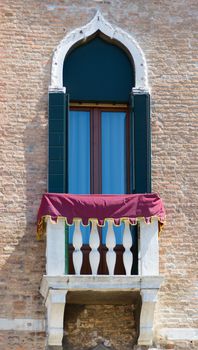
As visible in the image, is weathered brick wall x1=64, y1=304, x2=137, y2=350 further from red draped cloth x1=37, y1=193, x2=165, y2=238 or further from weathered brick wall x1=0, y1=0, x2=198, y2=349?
red draped cloth x1=37, y1=193, x2=165, y2=238

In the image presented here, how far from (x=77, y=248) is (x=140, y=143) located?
1.97m

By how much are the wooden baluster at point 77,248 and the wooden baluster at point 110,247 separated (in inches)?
14.7

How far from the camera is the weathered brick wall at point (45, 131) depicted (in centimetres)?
1620

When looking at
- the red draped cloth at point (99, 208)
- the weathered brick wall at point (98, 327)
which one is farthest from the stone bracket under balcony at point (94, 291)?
the red draped cloth at point (99, 208)

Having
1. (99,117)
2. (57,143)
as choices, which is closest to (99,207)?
(57,143)

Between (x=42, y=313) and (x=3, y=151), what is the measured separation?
242cm

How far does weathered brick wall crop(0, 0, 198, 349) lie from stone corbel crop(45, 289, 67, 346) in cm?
30

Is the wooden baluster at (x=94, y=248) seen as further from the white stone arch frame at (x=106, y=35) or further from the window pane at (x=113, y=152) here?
the white stone arch frame at (x=106, y=35)

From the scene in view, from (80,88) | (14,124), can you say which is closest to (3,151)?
(14,124)

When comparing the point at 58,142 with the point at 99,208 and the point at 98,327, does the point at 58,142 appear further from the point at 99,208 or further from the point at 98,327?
the point at 98,327

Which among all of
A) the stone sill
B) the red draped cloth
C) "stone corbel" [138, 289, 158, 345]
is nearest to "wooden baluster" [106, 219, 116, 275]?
the red draped cloth

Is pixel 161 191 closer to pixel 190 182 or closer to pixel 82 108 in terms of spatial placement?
pixel 190 182

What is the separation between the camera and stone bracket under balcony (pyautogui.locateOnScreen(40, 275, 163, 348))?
15406 millimetres

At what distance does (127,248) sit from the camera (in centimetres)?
1588
